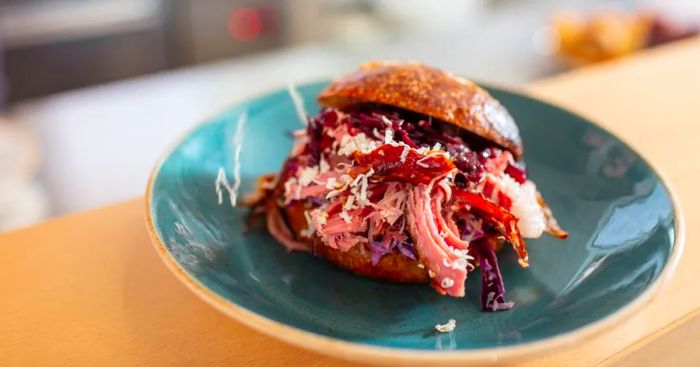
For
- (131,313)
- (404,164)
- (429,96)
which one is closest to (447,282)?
(404,164)

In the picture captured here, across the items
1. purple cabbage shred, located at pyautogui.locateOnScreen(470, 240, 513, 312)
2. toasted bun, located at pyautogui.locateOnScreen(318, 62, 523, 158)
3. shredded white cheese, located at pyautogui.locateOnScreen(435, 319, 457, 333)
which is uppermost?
toasted bun, located at pyautogui.locateOnScreen(318, 62, 523, 158)

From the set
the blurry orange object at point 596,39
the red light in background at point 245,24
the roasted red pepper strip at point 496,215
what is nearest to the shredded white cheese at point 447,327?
the roasted red pepper strip at point 496,215

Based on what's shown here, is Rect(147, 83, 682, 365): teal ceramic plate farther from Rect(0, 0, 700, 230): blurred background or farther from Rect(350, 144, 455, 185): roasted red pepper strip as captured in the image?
Rect(0, 0, 700, 230): blurred background

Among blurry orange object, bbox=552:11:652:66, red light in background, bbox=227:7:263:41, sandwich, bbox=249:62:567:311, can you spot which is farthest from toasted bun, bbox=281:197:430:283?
red light in background, bbox=227:7:263:41

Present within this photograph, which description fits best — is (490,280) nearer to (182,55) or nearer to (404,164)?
(404,164)

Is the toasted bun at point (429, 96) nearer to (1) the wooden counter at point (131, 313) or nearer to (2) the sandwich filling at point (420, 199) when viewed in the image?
(2) the sandwich filling at point (420, 199)

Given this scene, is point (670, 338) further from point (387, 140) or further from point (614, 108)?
point (614, 108)
